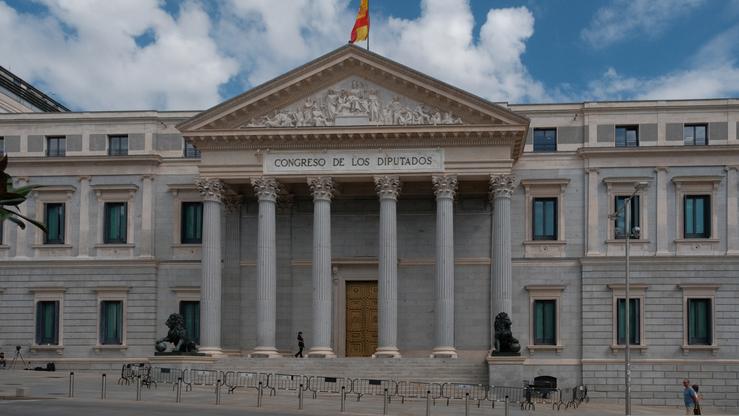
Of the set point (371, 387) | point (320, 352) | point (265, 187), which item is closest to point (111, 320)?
point (265, 187)

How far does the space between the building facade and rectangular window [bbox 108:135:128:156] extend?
137mm

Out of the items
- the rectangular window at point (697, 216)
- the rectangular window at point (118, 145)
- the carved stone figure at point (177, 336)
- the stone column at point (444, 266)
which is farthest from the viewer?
the rectangular window at point (118, 145)

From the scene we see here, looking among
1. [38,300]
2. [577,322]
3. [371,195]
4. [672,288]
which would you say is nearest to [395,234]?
[371,195]

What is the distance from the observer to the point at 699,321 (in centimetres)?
6272

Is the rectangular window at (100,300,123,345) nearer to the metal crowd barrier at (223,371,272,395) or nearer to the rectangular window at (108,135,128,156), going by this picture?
the rectangular window at (108,135,128,156)

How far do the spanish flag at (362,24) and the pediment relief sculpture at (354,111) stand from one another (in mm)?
3558

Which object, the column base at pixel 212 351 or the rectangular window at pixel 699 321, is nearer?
the column base at pixel 212 351

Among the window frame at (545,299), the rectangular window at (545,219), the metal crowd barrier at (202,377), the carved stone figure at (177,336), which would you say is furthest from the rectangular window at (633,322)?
the carved stone figure at (177,336)

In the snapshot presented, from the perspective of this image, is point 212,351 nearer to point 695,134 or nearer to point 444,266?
point 444,266

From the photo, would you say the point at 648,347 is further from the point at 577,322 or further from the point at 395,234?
the point at 395,234

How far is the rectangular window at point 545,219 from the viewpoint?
64625mm

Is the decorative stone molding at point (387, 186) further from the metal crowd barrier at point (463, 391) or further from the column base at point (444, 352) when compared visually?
the metal crowd barrier at point (463, 391)

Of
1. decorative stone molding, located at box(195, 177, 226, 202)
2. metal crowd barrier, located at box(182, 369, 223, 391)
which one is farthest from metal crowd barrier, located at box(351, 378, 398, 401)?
decorative stone molding, located at box(195, 177, 226, 202)

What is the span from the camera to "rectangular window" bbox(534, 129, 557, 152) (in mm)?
65312
